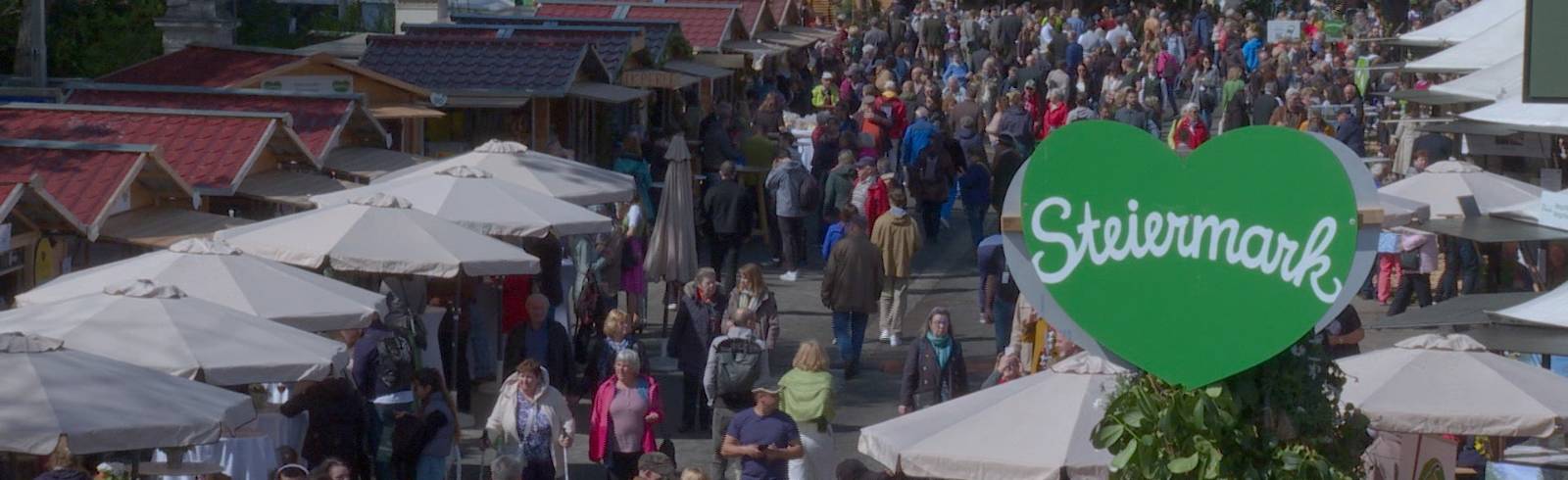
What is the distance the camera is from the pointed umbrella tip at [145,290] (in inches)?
461

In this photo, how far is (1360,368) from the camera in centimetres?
1173

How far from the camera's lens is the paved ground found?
50.1 feet

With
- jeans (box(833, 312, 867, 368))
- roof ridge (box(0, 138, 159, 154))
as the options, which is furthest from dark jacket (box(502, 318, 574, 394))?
jeans (box(833, 312, 867, 368))

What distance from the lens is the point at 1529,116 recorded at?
15352 mm

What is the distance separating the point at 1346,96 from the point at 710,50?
865 cm

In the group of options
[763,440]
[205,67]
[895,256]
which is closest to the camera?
[763,440]

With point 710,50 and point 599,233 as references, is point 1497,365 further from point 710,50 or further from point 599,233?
point 710,50

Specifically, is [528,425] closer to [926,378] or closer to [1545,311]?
[926,378]

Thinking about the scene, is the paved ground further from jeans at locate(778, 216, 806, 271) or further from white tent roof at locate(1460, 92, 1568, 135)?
white tent roof at locate(1460, 92, 1568, 135)

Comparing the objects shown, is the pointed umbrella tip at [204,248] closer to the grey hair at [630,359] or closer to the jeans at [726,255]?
the grey hair at [630,359]

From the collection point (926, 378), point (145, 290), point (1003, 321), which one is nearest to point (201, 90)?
point (1003, 321)

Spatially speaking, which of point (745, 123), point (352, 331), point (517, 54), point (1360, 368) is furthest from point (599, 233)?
point (745, 123)

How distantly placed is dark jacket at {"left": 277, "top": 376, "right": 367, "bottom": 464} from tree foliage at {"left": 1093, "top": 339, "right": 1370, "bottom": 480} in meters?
5.89

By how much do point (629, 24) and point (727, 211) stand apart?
7239 mm
